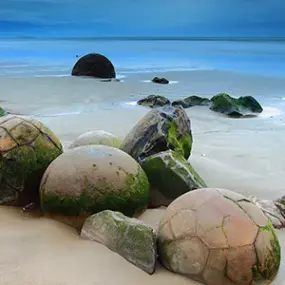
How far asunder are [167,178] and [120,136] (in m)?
3.08

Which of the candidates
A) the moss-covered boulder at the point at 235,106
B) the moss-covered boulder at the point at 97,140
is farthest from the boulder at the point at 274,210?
the moss-covered boulder at the point at 235,106

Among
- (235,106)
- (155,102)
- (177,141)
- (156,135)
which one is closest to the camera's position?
(156,135)

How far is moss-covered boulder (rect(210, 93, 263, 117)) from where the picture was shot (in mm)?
9195

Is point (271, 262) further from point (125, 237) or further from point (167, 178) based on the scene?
point (167, 178)

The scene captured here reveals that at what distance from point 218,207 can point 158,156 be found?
1115mm

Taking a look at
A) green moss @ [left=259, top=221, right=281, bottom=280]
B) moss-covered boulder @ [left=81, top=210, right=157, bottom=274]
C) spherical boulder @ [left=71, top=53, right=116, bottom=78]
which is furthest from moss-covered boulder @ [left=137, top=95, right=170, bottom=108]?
green moss @ [left=259, top=221, right=281, bottom=280]

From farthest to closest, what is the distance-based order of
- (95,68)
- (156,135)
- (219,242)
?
1. (95,68)
2. (156,135)
3. (219,242)

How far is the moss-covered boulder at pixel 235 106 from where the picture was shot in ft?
30.2

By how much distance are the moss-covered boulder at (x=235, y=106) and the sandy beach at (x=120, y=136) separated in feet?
0.74

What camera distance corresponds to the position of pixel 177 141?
4.76 metres

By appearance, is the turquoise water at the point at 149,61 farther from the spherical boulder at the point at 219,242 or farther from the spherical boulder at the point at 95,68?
the spherical boulder at the point at 219,242

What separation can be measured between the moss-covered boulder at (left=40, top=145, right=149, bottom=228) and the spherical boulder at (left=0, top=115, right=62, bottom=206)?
282 millimetres

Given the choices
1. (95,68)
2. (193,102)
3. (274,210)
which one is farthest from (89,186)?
(95,68)

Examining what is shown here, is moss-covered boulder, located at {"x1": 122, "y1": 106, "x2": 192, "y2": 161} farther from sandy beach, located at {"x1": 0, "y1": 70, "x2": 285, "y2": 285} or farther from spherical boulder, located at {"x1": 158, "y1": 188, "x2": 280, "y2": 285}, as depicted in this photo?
spherical boulder, located at {"x1": 158, "y1": 188, "x2": 280, "y2": 285}
